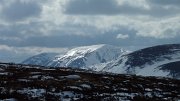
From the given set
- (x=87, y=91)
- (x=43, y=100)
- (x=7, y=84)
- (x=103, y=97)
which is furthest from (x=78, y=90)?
(x=43, y=100)

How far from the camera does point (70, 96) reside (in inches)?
1617

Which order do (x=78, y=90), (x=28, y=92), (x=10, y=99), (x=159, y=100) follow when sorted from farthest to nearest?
(x=78, y=90), (x=159, y=100), (x=28, y=92), (x=10, y=99)

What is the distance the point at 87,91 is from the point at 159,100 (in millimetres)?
8754

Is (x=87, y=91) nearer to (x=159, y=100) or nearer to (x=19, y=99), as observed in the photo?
(x=159, y=100)

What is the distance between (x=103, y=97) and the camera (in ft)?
138

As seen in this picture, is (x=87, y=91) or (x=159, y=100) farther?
(x=87, y=91)

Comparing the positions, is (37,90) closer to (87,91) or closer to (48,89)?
(48,89)

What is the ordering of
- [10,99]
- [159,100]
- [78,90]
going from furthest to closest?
[78,90], [159,100], [10,99]

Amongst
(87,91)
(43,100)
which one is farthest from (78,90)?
(43,100)

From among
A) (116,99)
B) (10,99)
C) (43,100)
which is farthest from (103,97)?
(10,99)

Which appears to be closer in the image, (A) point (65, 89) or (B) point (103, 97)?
(B) point (103, 97)

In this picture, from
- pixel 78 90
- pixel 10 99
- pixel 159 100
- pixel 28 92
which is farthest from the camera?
pixel 78 90

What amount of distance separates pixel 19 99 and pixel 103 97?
10324 mm

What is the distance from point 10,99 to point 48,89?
9955 mm
